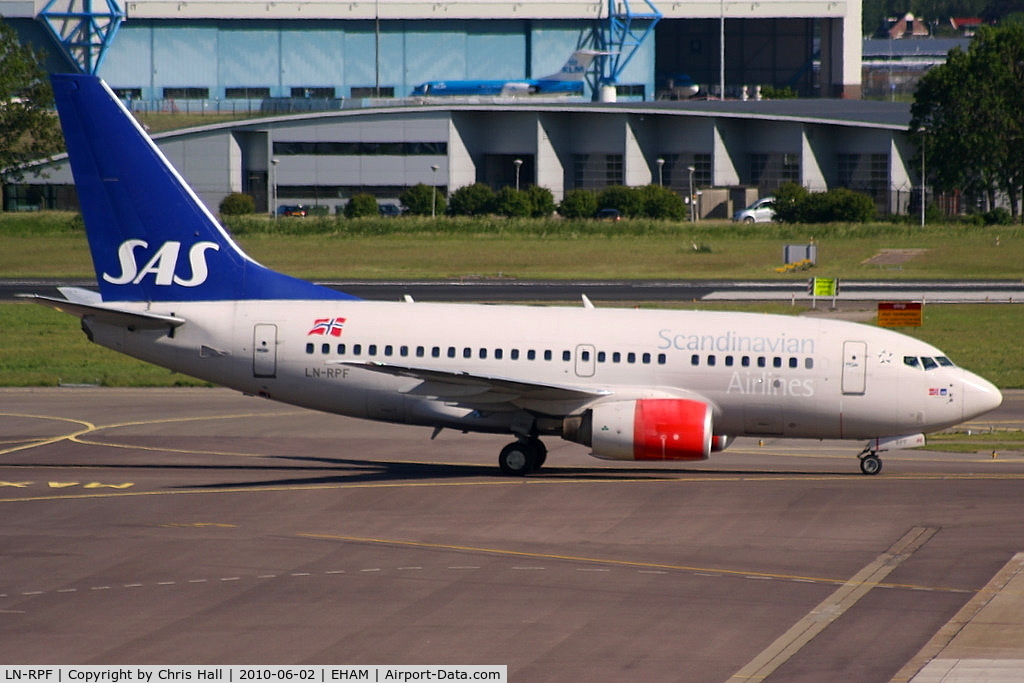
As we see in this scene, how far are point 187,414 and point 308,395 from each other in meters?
11.7

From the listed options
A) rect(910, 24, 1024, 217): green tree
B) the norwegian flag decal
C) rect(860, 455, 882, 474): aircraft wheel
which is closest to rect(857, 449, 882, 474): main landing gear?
rect(860, 455, 882, 474): aircraft wheel

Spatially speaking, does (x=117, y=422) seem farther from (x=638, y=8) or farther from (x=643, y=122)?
(x=638, y=8)

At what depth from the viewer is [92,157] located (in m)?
34.8

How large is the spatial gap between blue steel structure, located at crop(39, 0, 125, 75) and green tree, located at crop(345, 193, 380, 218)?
48.6 m

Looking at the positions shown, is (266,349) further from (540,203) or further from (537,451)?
(540,203)

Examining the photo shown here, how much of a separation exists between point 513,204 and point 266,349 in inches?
3801

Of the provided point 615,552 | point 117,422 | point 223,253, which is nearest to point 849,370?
point 615,552

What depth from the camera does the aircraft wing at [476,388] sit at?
32.2 meters

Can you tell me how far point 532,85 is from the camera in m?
165

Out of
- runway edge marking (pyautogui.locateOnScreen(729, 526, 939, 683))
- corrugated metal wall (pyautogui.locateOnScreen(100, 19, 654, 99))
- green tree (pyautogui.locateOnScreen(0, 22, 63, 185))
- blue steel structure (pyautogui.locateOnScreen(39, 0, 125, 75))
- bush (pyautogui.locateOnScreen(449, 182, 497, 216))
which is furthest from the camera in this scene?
corrugated metal wall (pyautogui.locateOnScreen(100, 19, 654, 99))

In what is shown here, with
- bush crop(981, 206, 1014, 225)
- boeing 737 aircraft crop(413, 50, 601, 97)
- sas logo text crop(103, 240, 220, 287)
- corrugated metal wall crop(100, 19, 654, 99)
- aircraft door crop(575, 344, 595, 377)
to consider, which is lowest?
aircraft door crop(575, 344, 595, 377)

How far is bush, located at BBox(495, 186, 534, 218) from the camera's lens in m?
130

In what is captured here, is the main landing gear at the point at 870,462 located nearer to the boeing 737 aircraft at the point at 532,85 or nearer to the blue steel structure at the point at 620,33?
the boeing 737 aircraft at the point at 532,85

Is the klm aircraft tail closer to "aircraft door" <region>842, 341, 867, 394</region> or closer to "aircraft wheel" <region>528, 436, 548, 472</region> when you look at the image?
"aircraft wheel" <region>528, 436, 548, 472</region>
